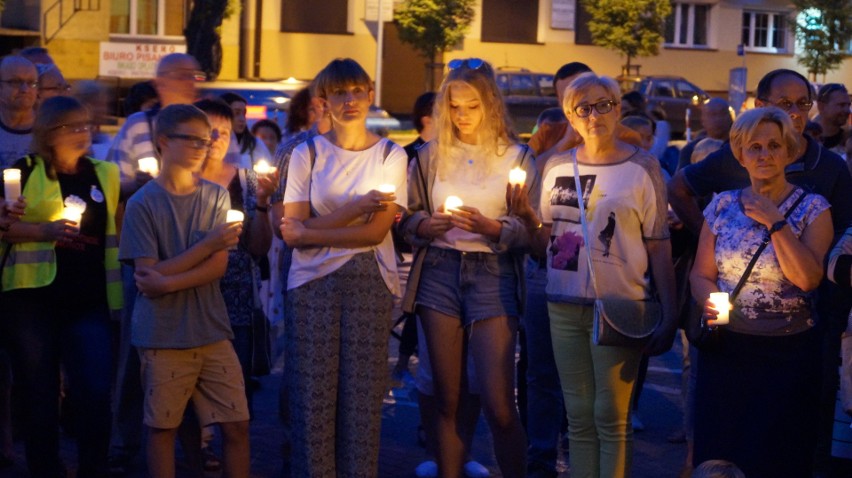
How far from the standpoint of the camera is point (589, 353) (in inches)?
204

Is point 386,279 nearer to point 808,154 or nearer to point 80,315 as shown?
point 80,315

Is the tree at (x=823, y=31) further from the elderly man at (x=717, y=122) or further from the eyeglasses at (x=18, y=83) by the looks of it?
the eyeglasses at (x=18, y=83)

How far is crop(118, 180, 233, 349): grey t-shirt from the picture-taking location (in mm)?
5164

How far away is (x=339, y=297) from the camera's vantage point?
5.31 m

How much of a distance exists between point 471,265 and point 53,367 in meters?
2.10

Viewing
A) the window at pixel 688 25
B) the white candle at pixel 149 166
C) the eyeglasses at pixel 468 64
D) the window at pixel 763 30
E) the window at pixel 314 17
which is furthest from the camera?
the window at pixel 763 30

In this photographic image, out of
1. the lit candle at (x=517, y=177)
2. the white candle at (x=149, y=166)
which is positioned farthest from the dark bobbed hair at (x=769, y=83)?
the white candle at (x=149, y=166)

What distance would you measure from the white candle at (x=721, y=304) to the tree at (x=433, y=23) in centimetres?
3033

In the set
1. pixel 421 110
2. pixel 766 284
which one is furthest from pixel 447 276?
pixel 421 110

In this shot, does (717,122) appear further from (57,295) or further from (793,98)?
(57,295)

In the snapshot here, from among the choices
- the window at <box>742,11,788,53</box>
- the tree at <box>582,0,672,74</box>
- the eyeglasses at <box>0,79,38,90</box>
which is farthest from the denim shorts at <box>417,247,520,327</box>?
the window at <box>742,11,788,53</box>

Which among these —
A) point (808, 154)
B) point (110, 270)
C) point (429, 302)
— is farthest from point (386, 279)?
point (808, 154)

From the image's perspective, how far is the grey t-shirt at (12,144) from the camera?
603 cm

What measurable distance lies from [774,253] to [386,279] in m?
1.75
